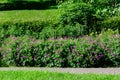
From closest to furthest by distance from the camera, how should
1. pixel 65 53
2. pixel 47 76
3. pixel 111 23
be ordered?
pixel 47 76
pixel 65 53
pixel 111 23

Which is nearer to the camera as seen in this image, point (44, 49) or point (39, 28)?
point (44, 49)

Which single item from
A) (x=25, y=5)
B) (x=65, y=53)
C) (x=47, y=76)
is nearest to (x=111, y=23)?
(x=65, y=53)

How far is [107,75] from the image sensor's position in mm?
8852

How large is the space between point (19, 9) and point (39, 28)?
14632 millimetres

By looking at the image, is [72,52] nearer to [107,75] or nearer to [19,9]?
[107,75]

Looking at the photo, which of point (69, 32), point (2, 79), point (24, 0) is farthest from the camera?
point (24, 0)

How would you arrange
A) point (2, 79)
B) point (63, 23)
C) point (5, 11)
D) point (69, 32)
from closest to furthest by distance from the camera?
point (2, 79), point (69, 32), point (63, 23), point (5, 11)

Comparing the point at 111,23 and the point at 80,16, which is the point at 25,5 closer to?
the point at 80,16

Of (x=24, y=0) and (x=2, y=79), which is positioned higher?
(x=2, y=79)

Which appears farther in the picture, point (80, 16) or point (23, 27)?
point (80, 16)

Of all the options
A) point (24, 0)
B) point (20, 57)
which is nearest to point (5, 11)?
point (24, 0)

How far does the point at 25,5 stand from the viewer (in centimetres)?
2892

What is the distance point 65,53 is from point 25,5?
18.8m

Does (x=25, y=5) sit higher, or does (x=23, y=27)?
(x=23, y=27)
